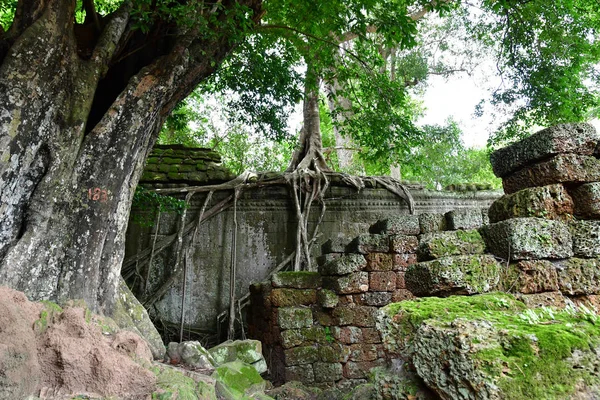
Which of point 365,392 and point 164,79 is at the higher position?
point 164,79

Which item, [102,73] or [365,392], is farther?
[102,73]

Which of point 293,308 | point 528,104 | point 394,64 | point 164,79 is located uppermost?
point 394,64

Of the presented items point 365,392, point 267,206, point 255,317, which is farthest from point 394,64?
point 365,392

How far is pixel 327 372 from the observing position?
4758 millimetres

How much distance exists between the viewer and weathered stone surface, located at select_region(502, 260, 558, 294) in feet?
8.00

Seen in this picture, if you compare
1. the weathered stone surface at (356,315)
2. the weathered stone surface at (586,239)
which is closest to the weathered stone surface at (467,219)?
the weathered stone surface at (586,239)

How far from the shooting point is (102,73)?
368cm

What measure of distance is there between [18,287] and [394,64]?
1059 cm

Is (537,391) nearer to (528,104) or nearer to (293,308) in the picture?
(293,308)

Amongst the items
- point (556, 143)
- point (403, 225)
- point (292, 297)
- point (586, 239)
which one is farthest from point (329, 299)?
point (556, 143)

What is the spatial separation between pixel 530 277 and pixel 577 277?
1.03 ft

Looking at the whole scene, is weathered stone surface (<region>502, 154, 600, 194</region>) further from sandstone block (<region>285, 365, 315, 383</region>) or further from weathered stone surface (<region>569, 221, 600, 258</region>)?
sandstone block (<region>285, 365, 315, 383</region>)

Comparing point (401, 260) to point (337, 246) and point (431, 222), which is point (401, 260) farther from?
point (337, 246)

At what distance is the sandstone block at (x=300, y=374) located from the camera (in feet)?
15.3
